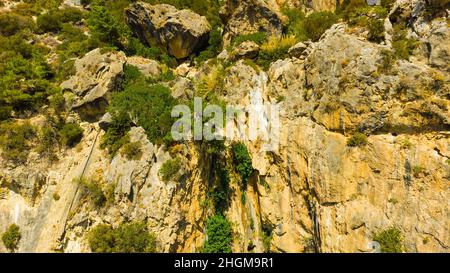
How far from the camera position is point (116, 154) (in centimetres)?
1433

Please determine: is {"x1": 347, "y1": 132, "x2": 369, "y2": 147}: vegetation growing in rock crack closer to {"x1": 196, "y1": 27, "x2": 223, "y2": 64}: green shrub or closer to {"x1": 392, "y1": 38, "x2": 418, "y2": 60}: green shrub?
{"x1": 392, "y1": 38, "x2": 418, "y2": 60}: green shrub

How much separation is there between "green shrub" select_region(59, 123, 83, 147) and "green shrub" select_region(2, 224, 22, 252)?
15.5 feet

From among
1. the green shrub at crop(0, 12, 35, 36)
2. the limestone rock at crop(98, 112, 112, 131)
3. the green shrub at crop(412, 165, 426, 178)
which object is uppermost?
the green shrub at crop(0, 12, 35, 36)

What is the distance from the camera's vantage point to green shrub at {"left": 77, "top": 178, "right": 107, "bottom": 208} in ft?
43.4

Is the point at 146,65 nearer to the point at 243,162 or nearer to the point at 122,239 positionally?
the point at 243,162

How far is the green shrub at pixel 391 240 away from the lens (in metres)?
11.4

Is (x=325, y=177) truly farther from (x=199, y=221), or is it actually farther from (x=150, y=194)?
(x=150, y=194)

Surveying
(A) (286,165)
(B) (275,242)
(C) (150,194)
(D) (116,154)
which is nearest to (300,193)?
(A) (286,165)

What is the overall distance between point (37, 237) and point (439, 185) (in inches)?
702

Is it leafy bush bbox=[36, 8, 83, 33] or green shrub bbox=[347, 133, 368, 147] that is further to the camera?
leafy bush bbox=[36, 8, 83, 33]

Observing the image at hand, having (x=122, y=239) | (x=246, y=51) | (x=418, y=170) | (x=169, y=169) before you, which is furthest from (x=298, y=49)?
(x=122, y=239)

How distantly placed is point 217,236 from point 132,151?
21.6ft

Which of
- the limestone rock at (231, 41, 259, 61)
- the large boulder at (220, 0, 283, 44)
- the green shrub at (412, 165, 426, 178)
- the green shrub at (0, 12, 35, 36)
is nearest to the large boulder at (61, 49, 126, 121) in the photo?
the green shrub at (0, 12, 35, 36)

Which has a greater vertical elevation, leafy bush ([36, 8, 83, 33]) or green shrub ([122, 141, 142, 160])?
leafy bush ([36, 8, 83, 33])
